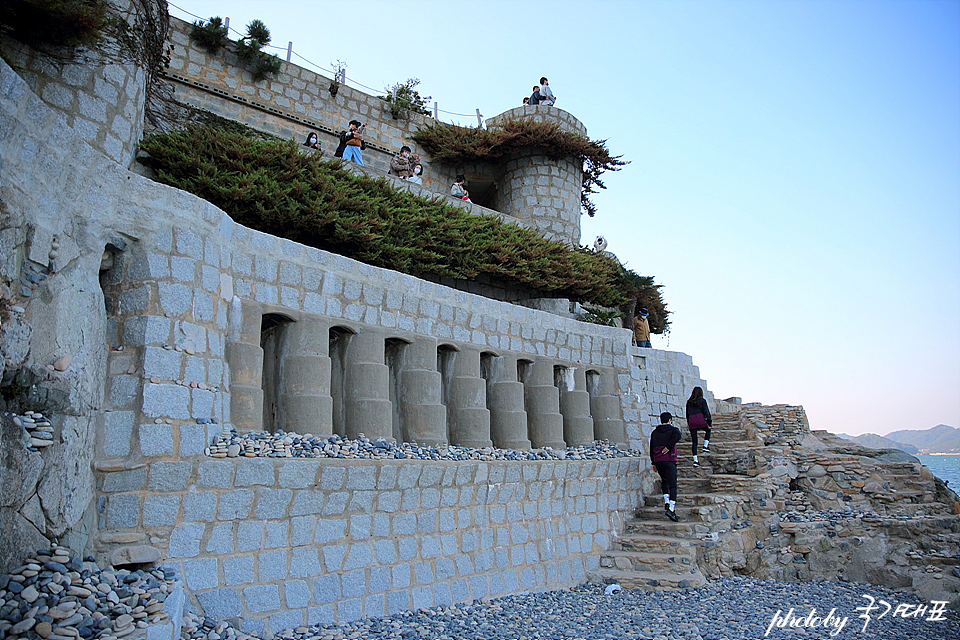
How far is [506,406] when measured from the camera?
11.4 m

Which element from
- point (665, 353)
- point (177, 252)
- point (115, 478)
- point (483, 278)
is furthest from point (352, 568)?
point (665, 353)

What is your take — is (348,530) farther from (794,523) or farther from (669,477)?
(794,523)

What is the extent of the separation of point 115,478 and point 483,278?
9.40m

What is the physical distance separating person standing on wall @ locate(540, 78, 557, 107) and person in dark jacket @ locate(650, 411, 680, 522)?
11956 millimetres

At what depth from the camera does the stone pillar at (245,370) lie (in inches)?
300

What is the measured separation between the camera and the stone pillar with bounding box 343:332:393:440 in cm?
898

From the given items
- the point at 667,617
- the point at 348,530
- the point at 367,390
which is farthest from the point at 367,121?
the point at 667,617

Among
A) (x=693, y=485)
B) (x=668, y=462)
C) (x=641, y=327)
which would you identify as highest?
(x=641, y=327)

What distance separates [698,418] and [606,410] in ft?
5.88

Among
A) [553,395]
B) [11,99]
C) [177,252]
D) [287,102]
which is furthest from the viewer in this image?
[287,102]

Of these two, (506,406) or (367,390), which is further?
(506,406)

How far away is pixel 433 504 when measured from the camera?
894 centimetres

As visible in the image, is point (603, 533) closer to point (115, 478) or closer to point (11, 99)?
point (115, 478)

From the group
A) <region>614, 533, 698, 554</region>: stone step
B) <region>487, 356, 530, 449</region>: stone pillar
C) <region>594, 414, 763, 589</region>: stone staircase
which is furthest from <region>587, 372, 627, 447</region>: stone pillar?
<region>487, 356, 530, 449</region>: stone pillar
